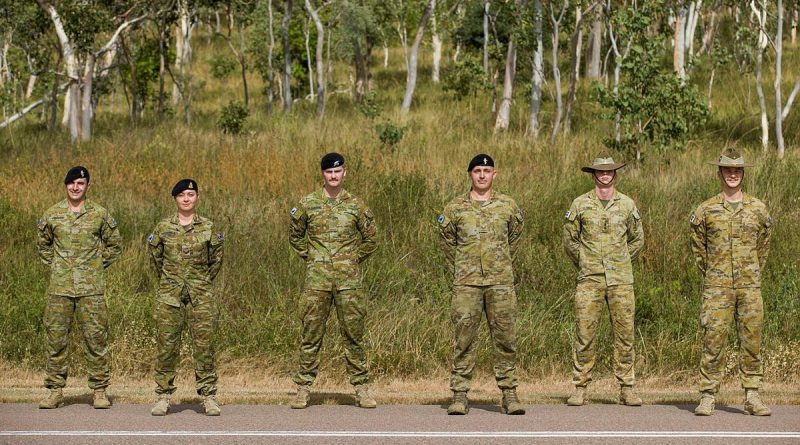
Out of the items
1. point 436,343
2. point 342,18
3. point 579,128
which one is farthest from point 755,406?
point 342,18

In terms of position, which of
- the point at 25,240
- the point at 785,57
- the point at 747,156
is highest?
the point at 785,57

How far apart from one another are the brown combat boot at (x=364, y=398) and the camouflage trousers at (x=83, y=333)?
79.6 inches

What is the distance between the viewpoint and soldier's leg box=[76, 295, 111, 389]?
965 centimetres

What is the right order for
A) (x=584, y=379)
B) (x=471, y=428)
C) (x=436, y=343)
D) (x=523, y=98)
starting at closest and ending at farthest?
(x=471, y=428), (x=584, y=379), (x=436, y=343), (x=523, y=98)

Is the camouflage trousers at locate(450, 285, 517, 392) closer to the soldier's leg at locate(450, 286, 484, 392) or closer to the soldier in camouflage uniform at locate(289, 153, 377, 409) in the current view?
the soldier's leg at locate(450, 286, 484, 392)

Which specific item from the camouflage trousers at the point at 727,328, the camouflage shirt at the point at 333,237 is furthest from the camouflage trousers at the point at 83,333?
the camouflage trousers at the point at 727,328

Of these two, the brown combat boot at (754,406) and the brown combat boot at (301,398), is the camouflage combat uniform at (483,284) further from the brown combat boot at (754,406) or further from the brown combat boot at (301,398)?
the brown combat boot at (754,406)

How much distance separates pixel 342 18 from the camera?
4122 centimetres

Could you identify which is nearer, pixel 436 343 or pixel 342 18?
pixel 436 343

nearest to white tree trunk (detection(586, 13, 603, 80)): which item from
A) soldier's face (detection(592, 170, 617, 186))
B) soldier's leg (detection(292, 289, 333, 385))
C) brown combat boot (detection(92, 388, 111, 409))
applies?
soldier's face (detection(592, 170, 617, 186))

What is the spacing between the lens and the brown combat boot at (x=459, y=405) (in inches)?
365

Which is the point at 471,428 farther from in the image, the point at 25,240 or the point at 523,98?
the point at 523,98

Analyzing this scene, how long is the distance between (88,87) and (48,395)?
55.7 feet

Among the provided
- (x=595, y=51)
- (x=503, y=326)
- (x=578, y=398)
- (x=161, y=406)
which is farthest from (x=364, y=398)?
(x=595, y=51)
